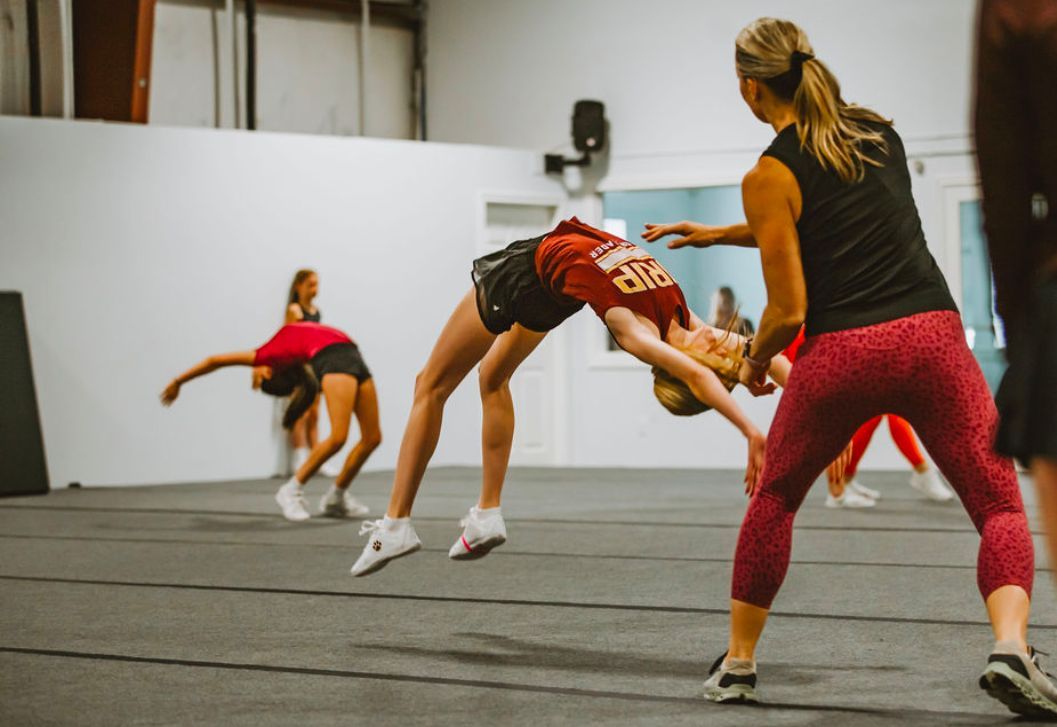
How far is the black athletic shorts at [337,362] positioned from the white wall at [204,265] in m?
3.78

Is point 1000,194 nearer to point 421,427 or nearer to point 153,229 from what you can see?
point 421,427

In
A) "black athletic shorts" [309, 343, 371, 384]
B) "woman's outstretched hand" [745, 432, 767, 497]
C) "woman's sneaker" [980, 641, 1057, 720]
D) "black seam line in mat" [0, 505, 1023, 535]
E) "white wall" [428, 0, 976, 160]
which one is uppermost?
"white wall" [428, 0, 976, 160]

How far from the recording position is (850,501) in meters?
8.72

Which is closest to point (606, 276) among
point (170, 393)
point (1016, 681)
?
point (1016, 681)

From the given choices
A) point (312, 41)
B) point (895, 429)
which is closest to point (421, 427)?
point (895, 429)

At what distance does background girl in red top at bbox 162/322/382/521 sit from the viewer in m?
7.89

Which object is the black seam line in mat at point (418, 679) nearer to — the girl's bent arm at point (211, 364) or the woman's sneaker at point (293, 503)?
the girl's bent arm at point (211, 364)

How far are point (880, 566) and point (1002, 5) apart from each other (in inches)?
162

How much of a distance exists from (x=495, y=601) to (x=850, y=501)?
409 centimetres

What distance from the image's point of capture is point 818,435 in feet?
10.6

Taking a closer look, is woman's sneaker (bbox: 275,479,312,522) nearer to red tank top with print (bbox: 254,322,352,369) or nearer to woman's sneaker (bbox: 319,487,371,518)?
woman's sneaker (bbox: 319,487,371,518)

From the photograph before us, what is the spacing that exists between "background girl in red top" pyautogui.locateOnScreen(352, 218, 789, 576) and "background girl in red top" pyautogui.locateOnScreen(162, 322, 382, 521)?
2.93 meters

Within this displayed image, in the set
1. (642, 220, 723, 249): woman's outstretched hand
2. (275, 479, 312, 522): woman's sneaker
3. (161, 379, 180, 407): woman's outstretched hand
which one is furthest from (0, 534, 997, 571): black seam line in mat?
(642, 220, 723, 249): woman's outstretched hand

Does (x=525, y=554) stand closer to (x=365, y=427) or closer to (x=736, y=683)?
(x=365, y=427)
